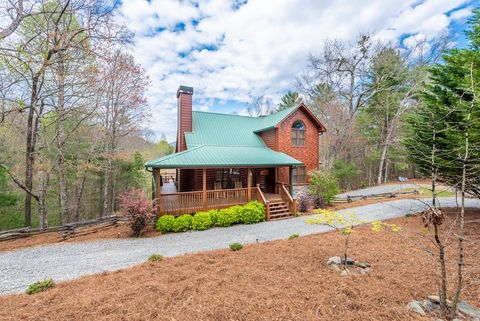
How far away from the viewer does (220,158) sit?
11664 mm

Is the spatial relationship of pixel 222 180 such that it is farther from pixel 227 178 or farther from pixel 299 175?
pixel 299 175

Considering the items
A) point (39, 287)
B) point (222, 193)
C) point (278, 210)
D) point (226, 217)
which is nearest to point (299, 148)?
point (278, 210)

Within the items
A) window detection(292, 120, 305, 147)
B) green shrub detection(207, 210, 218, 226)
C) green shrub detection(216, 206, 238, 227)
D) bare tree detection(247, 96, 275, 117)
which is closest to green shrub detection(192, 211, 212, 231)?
green shrub detection(207, 210, 218, 226)

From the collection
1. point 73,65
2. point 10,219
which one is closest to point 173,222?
point 73,65

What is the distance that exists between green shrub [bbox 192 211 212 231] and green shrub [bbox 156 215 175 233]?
1033mm

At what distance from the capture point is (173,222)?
31.8 ft

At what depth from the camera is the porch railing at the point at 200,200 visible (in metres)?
10.4

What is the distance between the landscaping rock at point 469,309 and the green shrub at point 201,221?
8.57 m

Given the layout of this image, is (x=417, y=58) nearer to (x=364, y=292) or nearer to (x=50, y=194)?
(x=364, y=292)

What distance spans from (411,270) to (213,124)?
45.5ft

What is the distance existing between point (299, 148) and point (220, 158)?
7378 millimetres

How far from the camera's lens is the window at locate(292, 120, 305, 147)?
629 inches

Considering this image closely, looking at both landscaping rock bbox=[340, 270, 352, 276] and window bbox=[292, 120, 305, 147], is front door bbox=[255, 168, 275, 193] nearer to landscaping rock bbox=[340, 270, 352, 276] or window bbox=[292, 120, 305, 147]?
window bbox=[292, 120, 305, 147]

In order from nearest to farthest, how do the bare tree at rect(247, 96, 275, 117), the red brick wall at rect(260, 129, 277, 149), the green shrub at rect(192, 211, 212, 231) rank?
the green shrub at rect(192, 211, 212, 231), the red brick wall at rect(260, 129, 277, 149), the bare tree at rect(247, 96, 275, 117)
